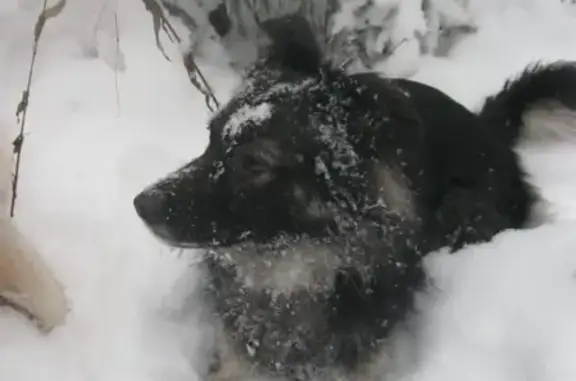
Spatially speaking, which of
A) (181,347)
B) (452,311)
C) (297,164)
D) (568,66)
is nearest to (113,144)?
(181,347)

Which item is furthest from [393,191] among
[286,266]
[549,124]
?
[549,124]

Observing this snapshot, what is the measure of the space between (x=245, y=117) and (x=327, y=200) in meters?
0.27

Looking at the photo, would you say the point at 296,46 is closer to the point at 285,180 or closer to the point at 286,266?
the point at 285,180

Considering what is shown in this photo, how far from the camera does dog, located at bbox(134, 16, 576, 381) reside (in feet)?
5.86

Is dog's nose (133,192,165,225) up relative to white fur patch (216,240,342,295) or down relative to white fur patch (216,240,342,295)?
up

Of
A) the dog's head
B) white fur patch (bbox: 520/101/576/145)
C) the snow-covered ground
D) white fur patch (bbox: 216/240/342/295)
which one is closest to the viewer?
the dog's head

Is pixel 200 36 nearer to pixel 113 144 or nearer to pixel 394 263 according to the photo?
pixel 113 144

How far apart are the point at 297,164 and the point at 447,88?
3.95 feet

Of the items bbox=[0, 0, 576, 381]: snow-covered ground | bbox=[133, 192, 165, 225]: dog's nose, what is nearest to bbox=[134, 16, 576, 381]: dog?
bbox=[133, 192, 165, 225]: dog's nose

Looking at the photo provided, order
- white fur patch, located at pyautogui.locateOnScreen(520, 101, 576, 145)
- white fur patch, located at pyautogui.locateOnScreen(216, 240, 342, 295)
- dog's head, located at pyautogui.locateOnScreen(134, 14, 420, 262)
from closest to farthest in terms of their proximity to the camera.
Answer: dog's head, located at pyautogui.locateOnScreen(134, 14, 420, 262) → white fur patch, located at pyautogui.locateOnScreen(216, 240, 342, 295) → white fur patch, located at pyautogui.locateOnScreen(520, 101, 576, 145)

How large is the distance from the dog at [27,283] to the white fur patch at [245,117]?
26.8 inches

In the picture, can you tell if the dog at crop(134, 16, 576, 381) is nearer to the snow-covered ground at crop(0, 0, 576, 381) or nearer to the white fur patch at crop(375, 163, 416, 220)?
the white fur patch at crop(375, 163, 416, 220)

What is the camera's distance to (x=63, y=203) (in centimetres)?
245

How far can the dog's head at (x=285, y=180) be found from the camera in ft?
5.83
